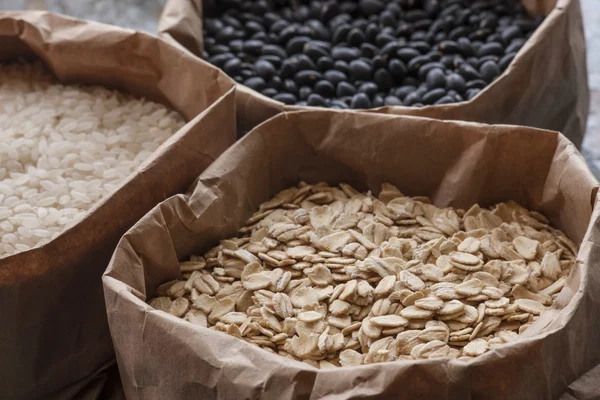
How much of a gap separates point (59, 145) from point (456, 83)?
775 millimetres

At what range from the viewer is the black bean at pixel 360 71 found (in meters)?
1.52

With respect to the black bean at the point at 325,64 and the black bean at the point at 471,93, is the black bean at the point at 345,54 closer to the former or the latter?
the black bean at the point at 325,64

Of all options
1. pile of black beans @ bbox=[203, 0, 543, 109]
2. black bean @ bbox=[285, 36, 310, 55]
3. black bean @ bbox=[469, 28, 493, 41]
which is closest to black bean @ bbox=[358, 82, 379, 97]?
pile of black beans @ bbox=[203, 0, 543, 109]

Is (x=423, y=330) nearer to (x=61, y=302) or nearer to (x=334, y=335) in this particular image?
(x=334, y=335)

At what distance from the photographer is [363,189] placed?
4.19 ft

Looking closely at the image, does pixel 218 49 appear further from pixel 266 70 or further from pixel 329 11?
pixel 329 11

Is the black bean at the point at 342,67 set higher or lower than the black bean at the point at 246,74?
higher

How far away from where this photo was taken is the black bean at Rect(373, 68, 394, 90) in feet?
4.98

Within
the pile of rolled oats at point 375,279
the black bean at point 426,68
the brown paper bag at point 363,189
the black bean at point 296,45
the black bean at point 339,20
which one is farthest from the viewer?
the black bean at point 339,20

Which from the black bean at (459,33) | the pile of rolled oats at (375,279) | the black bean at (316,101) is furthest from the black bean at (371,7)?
the pile of rolled oats at (375,279)

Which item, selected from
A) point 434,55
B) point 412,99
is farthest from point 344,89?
point 434,55

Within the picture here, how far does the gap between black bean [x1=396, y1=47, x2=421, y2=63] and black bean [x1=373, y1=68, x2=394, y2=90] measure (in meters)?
0.07

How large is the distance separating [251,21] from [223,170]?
72cm

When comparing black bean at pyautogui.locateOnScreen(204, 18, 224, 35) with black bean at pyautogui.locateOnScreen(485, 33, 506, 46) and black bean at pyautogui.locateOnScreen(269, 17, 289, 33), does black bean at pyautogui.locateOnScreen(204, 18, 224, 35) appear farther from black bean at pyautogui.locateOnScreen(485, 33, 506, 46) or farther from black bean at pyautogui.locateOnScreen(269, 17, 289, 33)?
black bean at pyautogui.locateOnScreen(485, 33, 506, 46)
